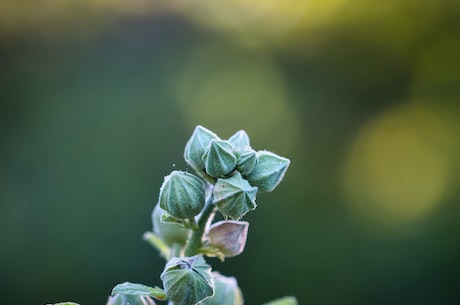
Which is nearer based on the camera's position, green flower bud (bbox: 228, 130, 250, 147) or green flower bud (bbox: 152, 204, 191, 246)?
green flower bud (bbox: 228, 130, 250, 147)

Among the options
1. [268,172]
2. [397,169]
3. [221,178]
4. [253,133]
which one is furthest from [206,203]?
[397,169]

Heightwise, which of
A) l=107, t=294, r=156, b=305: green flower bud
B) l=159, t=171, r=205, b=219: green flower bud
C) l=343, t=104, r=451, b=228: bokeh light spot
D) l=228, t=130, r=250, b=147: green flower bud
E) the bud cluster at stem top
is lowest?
l=107, t=294, r=156, b=305: green flower bud

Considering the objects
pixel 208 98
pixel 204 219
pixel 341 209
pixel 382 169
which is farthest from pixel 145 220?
pixel 204 219

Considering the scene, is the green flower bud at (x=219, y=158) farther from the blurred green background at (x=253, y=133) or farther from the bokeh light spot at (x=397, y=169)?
the bokeh light spot at (x=397, y=169)

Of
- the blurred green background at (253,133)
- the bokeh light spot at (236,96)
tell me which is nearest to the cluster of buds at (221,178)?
the blurred green background at (253,133)

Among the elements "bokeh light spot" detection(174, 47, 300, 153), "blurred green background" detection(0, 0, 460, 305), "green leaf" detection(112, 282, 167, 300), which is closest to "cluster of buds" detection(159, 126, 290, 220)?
"green leaf" detection(112, 282, 167, 300)

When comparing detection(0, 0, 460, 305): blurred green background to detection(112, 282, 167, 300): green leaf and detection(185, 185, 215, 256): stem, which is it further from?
detection(112, 282, 167, 300): green leaf

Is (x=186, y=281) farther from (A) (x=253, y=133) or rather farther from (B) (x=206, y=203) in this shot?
(A) (x=253, y=133)
